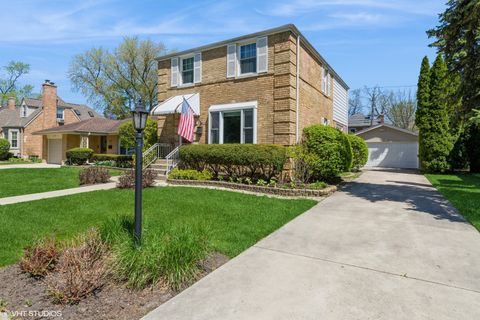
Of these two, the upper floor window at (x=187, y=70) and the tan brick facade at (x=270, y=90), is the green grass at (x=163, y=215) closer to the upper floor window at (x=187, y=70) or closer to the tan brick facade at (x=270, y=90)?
the tan brick facade at (x=270, y=90)

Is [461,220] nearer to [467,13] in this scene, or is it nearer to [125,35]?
[467,13]

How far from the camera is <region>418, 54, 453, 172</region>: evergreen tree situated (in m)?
17.5

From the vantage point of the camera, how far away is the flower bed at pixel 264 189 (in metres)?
9.16

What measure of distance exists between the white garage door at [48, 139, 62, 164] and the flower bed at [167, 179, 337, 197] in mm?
19272

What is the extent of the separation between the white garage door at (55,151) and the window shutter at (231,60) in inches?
801

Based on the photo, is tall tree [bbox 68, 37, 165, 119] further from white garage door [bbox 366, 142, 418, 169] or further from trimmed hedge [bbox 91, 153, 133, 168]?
white garage door [bbox 366, 142, 418, 169]

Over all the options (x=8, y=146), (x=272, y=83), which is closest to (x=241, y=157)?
(x=272, y=83)

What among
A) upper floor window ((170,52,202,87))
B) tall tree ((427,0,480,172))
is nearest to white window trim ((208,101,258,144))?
upper floor window ((170,52,202,87))

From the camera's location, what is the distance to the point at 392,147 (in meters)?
24.0

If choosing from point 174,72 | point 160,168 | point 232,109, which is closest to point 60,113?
point 174,72

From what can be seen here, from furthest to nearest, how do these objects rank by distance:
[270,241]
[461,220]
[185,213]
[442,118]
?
[442,118]
[185,213]
[461,220]
[270,241]

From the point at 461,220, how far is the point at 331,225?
3.03 meters

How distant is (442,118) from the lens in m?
17.8

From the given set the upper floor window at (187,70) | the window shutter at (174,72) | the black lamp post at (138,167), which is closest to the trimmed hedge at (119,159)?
the window shutter at (174,72)
